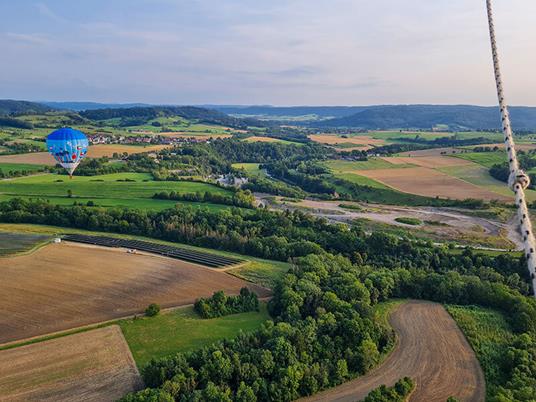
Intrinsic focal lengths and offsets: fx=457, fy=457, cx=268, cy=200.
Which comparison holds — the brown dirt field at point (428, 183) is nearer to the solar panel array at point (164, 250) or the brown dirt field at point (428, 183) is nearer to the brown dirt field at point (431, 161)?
the brown dirt field at point (431, 161)

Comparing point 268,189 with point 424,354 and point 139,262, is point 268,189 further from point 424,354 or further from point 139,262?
point 424,354

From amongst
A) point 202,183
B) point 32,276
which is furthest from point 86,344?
point 202,183

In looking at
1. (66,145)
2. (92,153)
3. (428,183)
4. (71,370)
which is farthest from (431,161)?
(71,370)

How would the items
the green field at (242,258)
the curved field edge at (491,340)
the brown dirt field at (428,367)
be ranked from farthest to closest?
the green field at (242,258)
the curved field edge at (491,340)
the brown dirt field at (428,367)

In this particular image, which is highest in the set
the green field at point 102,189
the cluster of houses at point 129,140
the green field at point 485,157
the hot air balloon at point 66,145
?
the hot air balloon at point 66,145

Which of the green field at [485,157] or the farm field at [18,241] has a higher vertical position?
the green field at [485,157]

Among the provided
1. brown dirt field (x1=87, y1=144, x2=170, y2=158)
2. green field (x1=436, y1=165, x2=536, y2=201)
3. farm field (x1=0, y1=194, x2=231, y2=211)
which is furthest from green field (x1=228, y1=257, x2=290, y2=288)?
brown dirt field (x1=87, y1=144, x2=170, y2=158)

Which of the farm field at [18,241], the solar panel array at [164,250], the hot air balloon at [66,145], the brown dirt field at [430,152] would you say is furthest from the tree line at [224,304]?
the brown dirt field at [430,152]

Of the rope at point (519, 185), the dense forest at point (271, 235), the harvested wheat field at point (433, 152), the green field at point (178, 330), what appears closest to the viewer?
the rope at point (519, 185)
